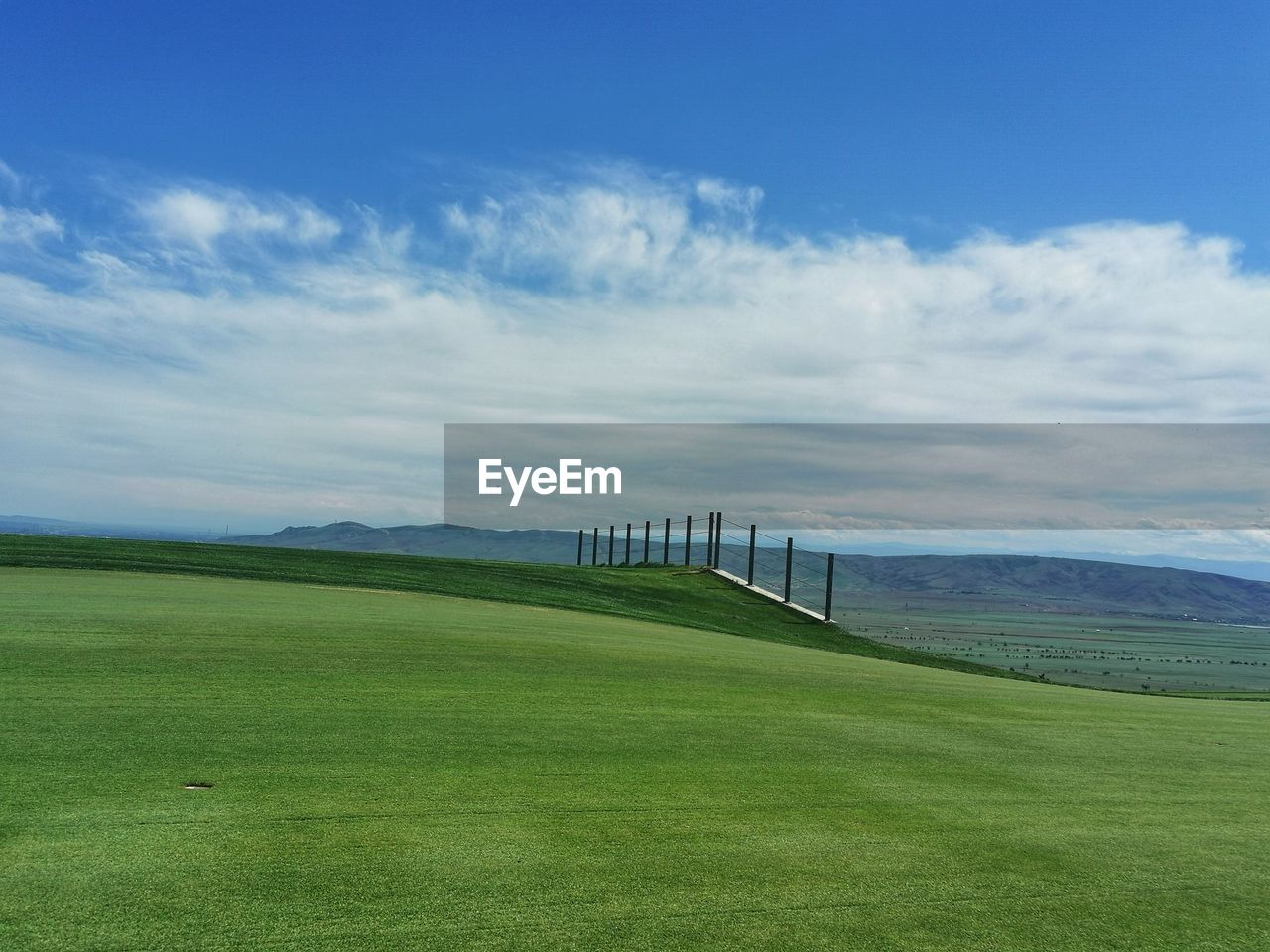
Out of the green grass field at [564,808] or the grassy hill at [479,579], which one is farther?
the grassy hill at [479,579]

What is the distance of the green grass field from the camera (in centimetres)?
419

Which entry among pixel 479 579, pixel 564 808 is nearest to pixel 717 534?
pixel 479 579

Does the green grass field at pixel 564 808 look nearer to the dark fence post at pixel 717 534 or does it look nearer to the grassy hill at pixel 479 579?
the grassy hill at pixel 479 579

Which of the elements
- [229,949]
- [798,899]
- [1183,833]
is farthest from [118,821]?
[1183,833]

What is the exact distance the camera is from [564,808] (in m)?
5.59

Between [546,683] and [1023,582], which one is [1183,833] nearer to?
[546,683]

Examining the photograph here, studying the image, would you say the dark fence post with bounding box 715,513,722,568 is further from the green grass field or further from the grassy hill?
the green grass field

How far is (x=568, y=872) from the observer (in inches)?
183

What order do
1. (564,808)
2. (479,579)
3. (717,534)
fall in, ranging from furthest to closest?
(717,534) < (479,579) < (564,808)

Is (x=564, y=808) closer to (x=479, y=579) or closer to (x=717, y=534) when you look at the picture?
(x=479, y=579)

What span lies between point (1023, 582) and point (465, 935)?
203492mm

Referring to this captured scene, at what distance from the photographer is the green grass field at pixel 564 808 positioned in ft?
13.7

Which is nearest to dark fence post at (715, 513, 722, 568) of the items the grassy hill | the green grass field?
the grassy hill

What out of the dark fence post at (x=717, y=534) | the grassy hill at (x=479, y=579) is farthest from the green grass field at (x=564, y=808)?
the dark fence post at (x=717, y=534)
